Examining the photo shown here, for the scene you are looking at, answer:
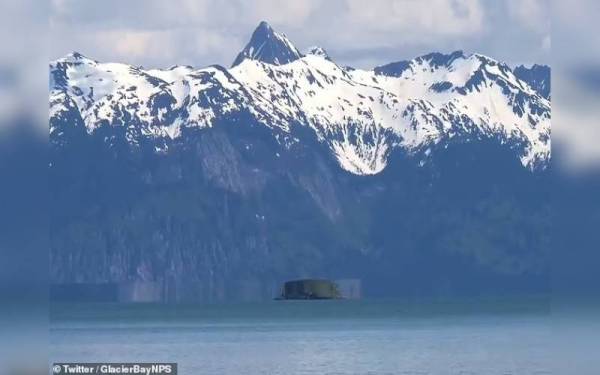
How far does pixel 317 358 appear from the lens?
103438mm

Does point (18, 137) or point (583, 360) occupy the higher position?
point (18, 137)

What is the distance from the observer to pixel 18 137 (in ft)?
77.8

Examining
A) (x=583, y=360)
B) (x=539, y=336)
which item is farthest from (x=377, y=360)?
(x=583, y=360)

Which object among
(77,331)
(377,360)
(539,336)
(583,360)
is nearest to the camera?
(583,360)

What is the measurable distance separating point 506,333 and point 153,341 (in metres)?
27.1

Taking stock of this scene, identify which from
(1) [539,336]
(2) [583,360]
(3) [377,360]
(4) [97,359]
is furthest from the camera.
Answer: (1) [539,336]

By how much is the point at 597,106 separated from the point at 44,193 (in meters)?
7.19

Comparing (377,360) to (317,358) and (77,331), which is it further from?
(77,331)

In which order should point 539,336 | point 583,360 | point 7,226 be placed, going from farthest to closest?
point 539,336
point 583,360
point 7,226

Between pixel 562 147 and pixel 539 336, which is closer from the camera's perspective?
pixel 562 147

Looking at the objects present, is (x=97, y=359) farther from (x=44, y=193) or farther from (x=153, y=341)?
(x=44, y=193)

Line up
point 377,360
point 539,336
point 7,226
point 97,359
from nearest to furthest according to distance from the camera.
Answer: point 7,226 < point 377,360 < point 97,359 < point 539,336

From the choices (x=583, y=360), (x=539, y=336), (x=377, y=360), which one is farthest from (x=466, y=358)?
(x=583, y=360)

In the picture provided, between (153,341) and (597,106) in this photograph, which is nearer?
(597,106)
